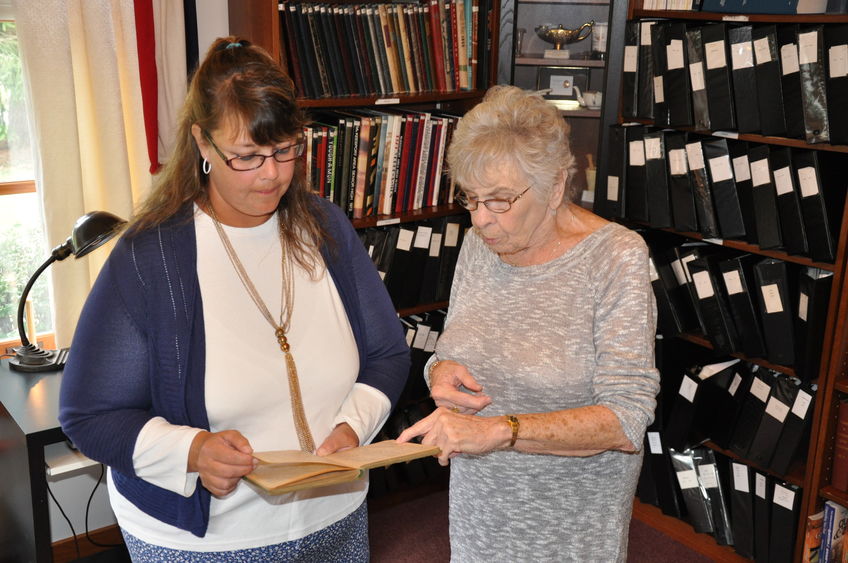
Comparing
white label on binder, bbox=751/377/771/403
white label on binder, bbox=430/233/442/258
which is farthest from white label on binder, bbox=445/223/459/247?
white label on binder, bbox=751/377/771/403

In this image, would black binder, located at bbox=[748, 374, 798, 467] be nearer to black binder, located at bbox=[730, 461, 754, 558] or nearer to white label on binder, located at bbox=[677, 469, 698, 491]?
black binder, located at bbox=[730, 461, 754, 558]

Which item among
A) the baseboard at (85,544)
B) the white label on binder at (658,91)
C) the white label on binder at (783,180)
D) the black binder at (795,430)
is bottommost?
the baseboard at (85,544)

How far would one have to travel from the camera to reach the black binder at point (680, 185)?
9.52 ft

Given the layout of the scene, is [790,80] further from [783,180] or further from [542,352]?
[542,352]

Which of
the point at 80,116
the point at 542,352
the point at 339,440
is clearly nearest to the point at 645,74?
the point at 542,352

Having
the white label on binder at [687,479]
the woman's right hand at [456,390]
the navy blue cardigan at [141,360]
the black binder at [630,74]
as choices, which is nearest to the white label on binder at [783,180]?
the black binder at [630,74]

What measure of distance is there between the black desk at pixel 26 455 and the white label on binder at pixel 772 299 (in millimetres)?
2131

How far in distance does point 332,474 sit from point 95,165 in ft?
5.30

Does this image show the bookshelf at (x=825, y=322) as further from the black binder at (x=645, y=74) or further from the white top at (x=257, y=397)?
the white top at (x=257, y=397)

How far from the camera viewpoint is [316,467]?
129 cm

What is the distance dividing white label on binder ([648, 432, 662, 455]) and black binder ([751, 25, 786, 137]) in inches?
46.0

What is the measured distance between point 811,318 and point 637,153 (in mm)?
844

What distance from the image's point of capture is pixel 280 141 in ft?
4.90

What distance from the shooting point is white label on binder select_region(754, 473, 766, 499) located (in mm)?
2865
